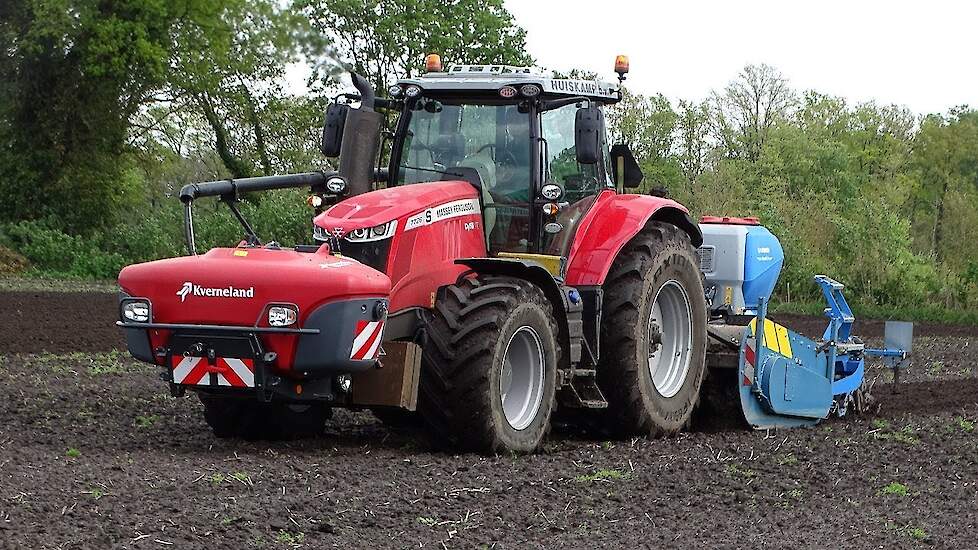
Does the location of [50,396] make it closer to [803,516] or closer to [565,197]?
[565,197]

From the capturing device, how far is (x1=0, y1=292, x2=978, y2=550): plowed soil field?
5.89 metres

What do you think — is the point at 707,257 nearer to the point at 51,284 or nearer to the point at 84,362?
the point at 84,362

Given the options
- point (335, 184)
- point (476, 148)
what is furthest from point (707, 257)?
point (335, 184)

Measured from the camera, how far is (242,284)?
7.47 meters

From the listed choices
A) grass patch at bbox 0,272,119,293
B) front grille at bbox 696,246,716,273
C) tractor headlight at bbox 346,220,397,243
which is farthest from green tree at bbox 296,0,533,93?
tractor headlight at bbox 346,220,397,243

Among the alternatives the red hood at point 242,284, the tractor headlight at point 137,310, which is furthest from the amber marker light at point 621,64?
the tractor headlight at point 137,310

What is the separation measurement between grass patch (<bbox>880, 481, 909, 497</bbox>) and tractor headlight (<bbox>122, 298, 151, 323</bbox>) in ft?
13.9

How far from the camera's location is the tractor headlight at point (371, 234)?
319 inches

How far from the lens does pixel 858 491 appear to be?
7750mm

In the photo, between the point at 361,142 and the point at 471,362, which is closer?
the point at 471,362

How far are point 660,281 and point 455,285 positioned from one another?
199 centimetres

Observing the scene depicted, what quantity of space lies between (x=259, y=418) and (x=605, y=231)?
2662mm

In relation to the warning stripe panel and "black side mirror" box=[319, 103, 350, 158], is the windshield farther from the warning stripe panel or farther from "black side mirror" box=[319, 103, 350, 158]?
the warning stripe panel

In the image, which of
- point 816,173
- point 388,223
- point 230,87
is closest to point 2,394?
point 388,223
